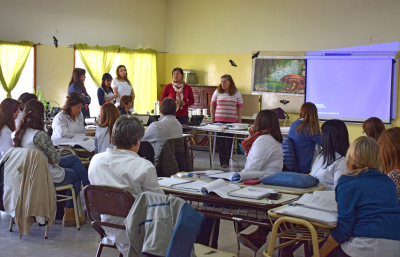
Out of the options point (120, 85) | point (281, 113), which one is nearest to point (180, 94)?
point (120, 85)

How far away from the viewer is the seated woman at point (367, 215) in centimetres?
213

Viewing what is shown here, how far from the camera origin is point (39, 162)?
3439 millimetres

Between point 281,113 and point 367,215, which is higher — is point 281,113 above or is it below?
above

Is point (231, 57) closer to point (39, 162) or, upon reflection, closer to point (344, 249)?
point (39, 162)

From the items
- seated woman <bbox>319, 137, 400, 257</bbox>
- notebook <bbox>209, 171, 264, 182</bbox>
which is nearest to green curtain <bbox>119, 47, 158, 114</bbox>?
notebook <bbox>209, 171, 264, 182</bbox>

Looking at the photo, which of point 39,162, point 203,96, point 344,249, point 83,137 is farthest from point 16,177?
point 203,96

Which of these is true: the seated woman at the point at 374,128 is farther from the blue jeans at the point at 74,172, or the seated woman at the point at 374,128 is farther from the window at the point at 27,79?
the window at the point at 27,79

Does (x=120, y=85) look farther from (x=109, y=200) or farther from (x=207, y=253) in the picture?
(x=109, y=200)

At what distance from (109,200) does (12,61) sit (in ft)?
22.1

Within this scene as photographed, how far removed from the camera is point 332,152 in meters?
3.18

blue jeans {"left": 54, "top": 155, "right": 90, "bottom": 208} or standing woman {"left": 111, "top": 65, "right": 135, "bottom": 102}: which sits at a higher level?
standing woman {"left": 111, "top": 65, "right": 135, "bottom": 102}

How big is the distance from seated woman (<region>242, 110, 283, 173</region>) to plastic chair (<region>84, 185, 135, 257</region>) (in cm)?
152

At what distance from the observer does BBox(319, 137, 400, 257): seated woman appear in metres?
2.13

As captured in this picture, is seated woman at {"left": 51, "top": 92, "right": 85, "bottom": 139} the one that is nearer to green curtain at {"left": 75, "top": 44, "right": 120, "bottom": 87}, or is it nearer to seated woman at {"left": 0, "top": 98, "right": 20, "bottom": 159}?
seated woman at {"left": 0, "top": 98, "right": 20, "bottom": 159}
